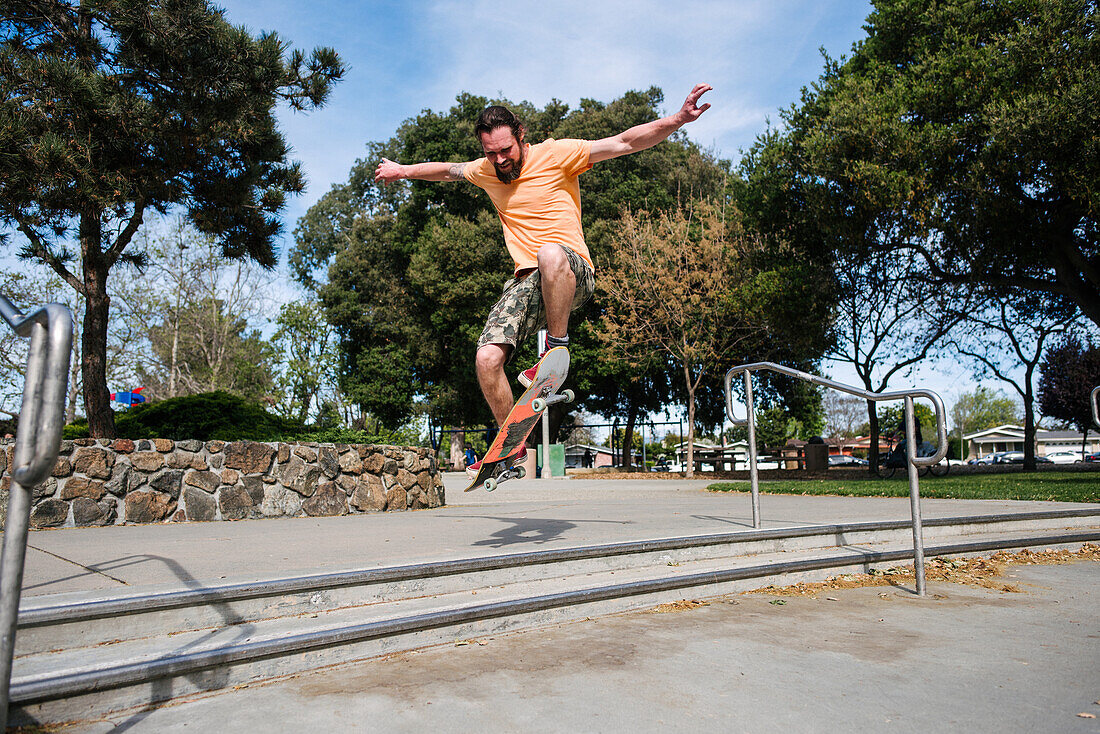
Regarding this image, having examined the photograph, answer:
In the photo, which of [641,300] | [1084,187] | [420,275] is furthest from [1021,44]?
[420,275]

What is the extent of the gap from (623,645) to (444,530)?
273cm

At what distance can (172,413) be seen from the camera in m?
10.2

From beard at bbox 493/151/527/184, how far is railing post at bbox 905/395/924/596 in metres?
2.63

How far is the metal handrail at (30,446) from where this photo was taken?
167 cm

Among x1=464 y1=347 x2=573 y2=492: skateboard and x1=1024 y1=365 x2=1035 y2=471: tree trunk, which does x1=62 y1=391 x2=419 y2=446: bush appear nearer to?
x1=464 y1=347 x2=573 y2=492: skateboard

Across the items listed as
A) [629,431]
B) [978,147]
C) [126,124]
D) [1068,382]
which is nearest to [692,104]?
[126,124]

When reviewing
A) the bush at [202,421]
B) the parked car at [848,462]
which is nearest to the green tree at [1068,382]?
the parked car at [848,462]

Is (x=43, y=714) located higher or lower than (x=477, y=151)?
lower

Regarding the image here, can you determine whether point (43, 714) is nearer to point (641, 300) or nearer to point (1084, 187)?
point (1084, 187)

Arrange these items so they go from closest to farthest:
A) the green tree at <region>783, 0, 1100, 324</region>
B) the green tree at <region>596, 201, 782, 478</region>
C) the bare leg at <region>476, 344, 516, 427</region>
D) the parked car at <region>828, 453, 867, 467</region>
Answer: the bare leg at <region>476, 344, 516, 427</region>
the green tree at <region>783, 0, 1100, 324</region>
the green tree at <region>596, 201, 782, 478</region>
the parked car at <region>828, 453, 867, 467</region>

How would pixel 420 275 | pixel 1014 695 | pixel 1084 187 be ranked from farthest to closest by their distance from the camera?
pixel 420 275
pixel 1084 187
pixel 1014 695

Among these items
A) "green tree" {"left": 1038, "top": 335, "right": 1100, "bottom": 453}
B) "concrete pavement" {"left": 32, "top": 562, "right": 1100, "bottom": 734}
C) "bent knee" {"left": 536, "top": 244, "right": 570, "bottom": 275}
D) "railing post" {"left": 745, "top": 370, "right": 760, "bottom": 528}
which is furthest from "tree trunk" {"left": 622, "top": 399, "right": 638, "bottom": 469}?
"concrete pavement" {"left": 32, "top": 562, "right": 1100, "bottom": 734}

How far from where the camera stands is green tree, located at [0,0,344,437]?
25.2ft

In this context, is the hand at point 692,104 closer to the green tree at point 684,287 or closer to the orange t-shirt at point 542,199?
the orange t-shirt at point 542,199
